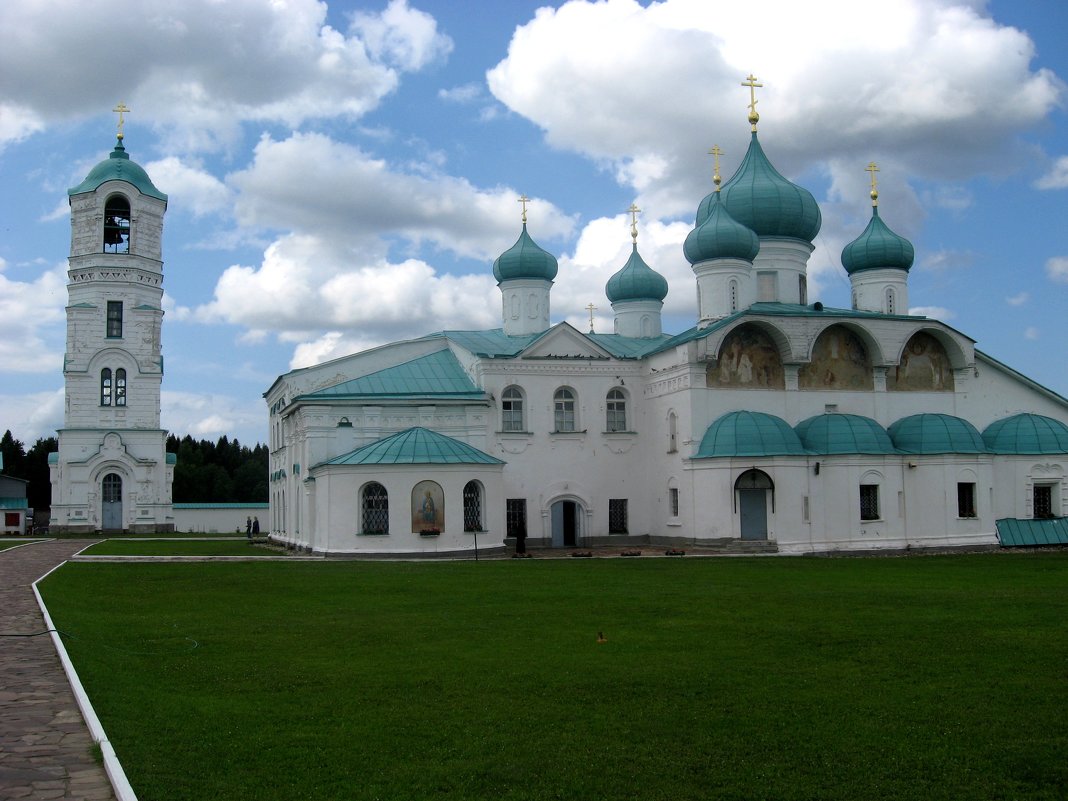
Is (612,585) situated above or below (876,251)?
below

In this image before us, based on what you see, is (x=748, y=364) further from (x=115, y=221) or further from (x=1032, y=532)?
(x=115, y=221)

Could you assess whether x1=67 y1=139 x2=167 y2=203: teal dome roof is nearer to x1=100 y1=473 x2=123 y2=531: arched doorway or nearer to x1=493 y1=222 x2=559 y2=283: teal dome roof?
x1=100 y1=473 x2=123 y2=531: arched doorway

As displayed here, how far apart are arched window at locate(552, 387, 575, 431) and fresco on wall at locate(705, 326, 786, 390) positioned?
4421 mm

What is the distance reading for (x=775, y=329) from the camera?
31141 mm

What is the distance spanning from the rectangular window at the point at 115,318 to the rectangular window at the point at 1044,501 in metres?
38.1

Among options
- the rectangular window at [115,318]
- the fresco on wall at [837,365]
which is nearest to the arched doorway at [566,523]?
the fresco on wall at [837,365]

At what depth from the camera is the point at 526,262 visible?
3544 cm

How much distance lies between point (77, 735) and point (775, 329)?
26212 mm

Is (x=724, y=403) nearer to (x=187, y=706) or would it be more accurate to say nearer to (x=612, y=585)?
(x=612, y=585)

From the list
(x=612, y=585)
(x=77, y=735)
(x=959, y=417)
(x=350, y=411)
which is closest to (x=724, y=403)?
(x=959, y=417)

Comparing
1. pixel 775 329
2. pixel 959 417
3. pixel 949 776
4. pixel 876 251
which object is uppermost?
pixel 876 251

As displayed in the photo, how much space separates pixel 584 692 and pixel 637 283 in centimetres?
3090

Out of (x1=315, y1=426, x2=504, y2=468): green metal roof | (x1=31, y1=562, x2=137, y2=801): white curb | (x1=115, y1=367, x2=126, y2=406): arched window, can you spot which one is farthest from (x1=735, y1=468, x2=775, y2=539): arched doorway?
(x1=115, y1=367, x2=126, y2=406): arched window

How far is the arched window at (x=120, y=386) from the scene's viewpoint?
4844cm
